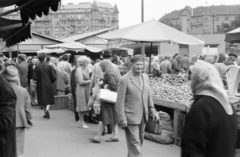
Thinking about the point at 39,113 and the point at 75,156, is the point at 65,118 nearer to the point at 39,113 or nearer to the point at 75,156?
the point at 39,113

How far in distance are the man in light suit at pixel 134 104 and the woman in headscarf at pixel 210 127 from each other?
2568mm

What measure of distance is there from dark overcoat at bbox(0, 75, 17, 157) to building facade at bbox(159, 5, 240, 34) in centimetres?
14028

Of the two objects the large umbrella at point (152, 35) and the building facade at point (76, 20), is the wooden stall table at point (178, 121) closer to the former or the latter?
the large umbrella at point (152, 35)

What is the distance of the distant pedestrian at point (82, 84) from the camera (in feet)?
29.5

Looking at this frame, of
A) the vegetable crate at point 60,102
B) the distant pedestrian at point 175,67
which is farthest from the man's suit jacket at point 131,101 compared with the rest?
the distant pedestrian at point 175,67

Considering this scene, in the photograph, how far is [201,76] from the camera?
3115 mm

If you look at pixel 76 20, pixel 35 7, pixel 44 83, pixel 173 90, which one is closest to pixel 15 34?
pixel 35 7

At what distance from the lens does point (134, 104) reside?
18.5ft

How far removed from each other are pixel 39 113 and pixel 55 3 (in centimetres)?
775

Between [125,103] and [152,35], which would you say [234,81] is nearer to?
[125,103]

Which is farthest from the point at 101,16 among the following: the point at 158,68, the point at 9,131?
the point at 9,131

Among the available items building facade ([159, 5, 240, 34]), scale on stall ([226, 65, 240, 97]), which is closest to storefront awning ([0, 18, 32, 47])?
scale on stall ([226, 65, 240, 97])

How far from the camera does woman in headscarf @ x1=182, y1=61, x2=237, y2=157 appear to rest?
290 centimetres

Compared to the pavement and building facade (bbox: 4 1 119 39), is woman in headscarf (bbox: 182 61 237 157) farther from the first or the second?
building facade (bbox: 4 1 119 39)
